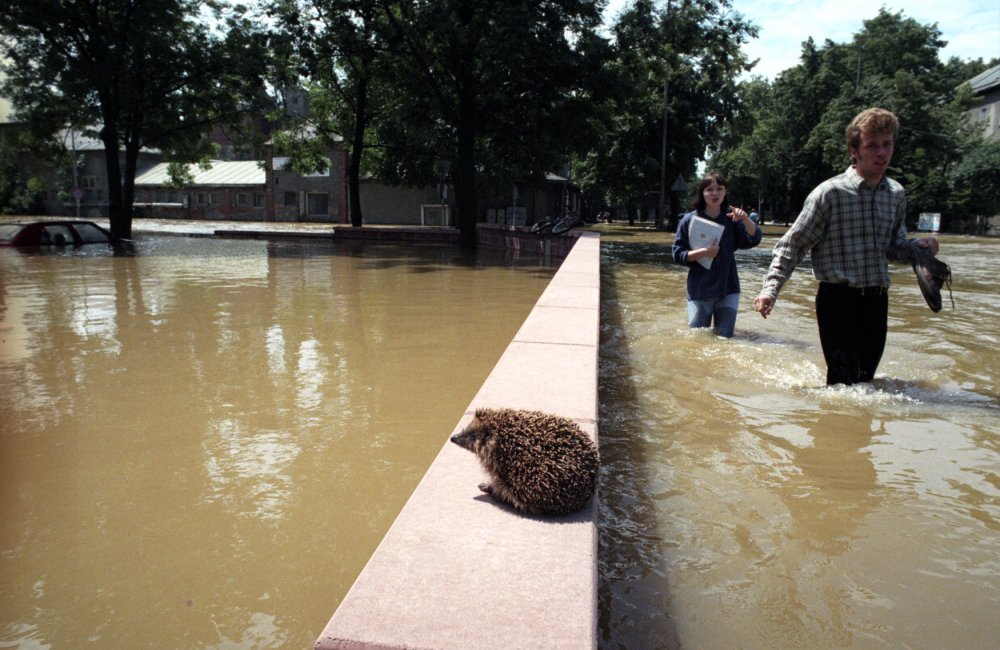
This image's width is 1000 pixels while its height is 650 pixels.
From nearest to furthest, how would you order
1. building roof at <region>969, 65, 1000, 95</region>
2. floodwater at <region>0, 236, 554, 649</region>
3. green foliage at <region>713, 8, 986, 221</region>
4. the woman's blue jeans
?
1. floodwater at <region>0, 236, 554, 649</region>
2. the woman's blue jeans
3. green foliage at <region>713, 8, 986, 221</region>
4. building roof at <region>969, 65, 1000, 95</region>

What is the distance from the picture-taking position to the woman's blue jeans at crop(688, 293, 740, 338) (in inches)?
271

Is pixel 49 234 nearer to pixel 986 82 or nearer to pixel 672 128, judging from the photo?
pixel 672 128

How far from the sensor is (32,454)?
4.03 m

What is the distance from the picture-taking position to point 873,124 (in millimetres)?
4438

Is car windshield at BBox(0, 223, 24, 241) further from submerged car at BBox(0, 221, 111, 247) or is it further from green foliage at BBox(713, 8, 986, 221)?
green foliage at BBox(713, 8, 986, 221)

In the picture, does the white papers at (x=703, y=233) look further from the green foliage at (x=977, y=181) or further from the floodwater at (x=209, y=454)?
the green foliage at (x=977, y=181)

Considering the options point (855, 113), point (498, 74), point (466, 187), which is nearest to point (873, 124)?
point (498, 74)

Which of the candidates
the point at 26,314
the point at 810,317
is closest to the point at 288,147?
the point at 26,314

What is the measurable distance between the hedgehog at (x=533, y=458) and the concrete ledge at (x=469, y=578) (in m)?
0.05

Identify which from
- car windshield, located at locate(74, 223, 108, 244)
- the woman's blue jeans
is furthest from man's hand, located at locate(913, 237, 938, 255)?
car windshield, located at locate(74, 223, 108, 244)

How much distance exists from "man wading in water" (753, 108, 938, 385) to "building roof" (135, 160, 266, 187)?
5664 centimetres

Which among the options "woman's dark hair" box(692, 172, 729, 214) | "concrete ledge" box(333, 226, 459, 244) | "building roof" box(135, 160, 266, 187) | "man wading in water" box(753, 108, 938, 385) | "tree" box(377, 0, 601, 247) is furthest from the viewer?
"building roof" box(135, 160, 266, 187)

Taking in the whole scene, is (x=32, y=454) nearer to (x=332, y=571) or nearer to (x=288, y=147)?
(x=332, y=571)

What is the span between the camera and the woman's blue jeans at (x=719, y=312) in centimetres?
688
